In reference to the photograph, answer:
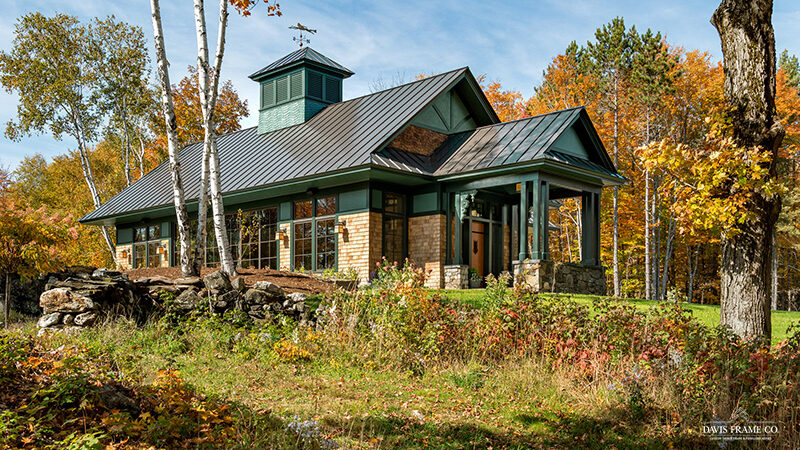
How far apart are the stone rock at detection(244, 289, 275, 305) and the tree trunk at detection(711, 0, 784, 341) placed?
563 centimetres

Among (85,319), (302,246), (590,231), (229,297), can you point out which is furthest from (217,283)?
(590,231)

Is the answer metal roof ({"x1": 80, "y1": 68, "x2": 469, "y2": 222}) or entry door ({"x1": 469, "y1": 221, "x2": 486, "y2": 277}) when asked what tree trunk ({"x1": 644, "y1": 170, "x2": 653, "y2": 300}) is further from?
metal roof ({"x1": 80, "y1": 68, "x2": 469, "y2": 222})

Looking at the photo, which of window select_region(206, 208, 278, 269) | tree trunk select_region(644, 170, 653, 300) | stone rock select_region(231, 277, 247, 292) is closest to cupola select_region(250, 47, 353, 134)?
window select_region(206, 208, 278, 269)

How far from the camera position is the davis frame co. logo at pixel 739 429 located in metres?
5.26

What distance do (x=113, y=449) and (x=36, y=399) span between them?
1.00 m

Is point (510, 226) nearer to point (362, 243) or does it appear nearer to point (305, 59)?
point (362, 243)

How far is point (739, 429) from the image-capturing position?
5336mm

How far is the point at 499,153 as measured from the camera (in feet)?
51.6

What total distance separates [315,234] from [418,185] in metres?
3.04

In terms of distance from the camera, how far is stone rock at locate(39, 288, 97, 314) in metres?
8.34

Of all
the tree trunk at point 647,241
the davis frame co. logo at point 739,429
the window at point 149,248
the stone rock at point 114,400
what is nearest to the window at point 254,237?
the window at point 149,248

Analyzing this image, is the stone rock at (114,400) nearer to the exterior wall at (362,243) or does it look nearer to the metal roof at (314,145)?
the metal roof at (314,145)

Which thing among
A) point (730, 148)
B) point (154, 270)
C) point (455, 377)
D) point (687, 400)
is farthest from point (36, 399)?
point (154, 270)

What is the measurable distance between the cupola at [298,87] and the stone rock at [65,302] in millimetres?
13254
